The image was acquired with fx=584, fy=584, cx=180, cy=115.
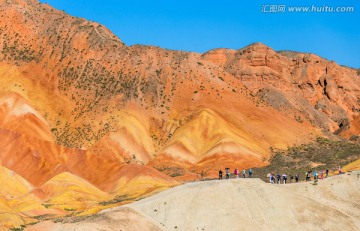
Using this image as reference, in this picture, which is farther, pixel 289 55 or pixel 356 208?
pixel 289 55

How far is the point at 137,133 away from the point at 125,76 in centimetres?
1734

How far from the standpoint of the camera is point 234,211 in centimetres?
4853

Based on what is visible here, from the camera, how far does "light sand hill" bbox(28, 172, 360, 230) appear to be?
47.3 m

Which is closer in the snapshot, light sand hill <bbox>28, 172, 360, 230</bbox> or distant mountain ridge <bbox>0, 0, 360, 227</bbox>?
light sand hill <bbox>28, 172, 360, 230</bbox>

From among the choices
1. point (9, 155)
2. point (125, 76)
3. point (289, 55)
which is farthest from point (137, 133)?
point (289, 55)

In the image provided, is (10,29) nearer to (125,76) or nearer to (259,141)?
(125,76)

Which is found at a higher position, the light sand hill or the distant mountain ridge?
the distant mountain ridge

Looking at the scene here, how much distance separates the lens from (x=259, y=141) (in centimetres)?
10844

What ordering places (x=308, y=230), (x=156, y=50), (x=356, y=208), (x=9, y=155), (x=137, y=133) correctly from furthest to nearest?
(x=156, y=50)
(x=137, y=133)
(x=9, y=155)
(x=356, y=208)
(x=308, y=230)

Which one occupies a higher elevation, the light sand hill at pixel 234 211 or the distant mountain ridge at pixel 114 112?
the distant mountain ridge at pixel 114 112

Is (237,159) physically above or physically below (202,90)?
below

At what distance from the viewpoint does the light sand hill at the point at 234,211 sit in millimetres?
47344

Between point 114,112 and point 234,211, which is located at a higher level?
point 114,112

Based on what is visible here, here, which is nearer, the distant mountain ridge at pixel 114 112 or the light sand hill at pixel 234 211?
the light sand hill at pixel 234 211
